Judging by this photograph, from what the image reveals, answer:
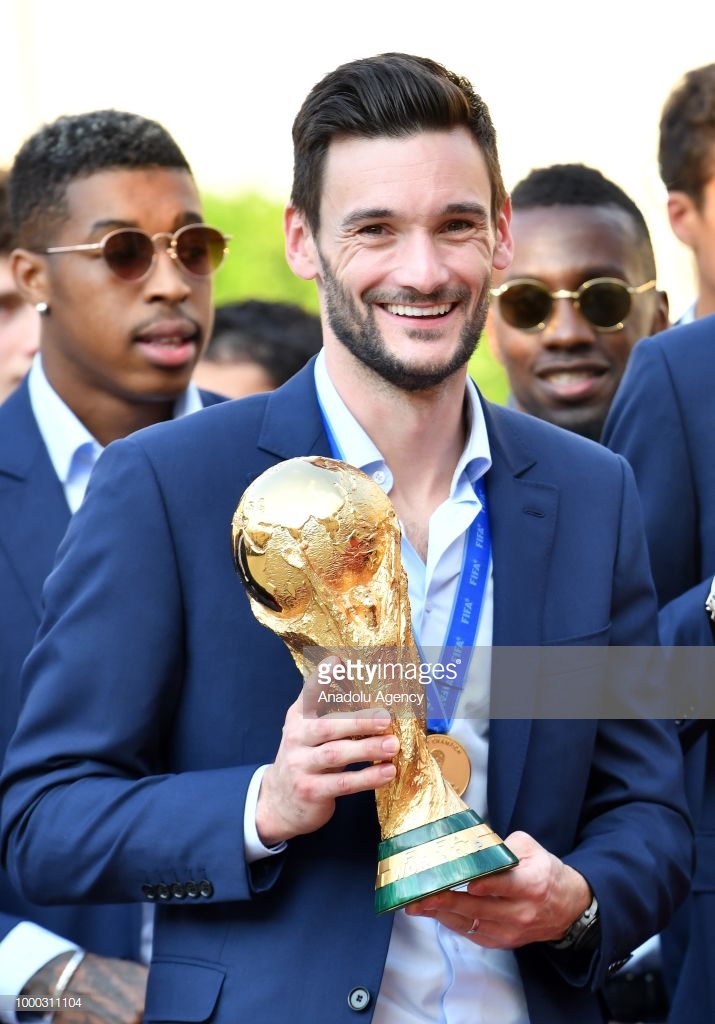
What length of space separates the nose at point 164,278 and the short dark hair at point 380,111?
4.48 ft

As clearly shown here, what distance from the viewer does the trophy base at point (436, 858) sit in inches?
104

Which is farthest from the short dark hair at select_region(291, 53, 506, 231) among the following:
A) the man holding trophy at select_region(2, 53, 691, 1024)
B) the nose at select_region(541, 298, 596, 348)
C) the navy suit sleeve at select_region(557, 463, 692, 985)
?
the nose at select_region(541, 298, 596, 348)

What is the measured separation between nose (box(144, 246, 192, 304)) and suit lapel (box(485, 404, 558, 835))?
1655mm

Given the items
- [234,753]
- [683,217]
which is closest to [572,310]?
[683,217]

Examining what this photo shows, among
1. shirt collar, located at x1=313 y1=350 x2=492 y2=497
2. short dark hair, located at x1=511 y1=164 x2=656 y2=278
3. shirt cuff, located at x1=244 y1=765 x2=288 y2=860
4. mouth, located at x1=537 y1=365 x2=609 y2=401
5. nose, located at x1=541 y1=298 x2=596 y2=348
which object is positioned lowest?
shirt cuff, located at x1=244 y1=765 x2=288 y2=860

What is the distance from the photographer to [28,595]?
413cm

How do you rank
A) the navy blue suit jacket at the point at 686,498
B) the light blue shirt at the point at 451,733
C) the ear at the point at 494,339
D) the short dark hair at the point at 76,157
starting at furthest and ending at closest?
1. the ear at the point at 494,339
2. the short dark hair at the point at 76,157
3. the navy blue suit jacket at the point at 686,498
4. the light blue shirt at the point at 451,733

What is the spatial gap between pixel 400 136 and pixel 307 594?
1.06m

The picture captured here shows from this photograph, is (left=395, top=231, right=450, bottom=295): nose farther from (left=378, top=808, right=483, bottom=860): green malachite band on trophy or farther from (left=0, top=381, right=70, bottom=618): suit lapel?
(left=0, top=381, right=70, bottom=618): suit lapel

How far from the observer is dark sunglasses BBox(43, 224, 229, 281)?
4766mm

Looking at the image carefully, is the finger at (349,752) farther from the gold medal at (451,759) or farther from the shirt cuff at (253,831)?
the gold medal at (451,759)

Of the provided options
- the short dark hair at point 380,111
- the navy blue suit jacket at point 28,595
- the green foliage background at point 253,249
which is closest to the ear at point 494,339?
the navy blue suit jacket at point 28,595

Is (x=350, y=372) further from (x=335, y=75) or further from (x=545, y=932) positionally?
(x=545, y=932)

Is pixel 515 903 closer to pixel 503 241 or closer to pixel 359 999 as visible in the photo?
pixel 359 999
